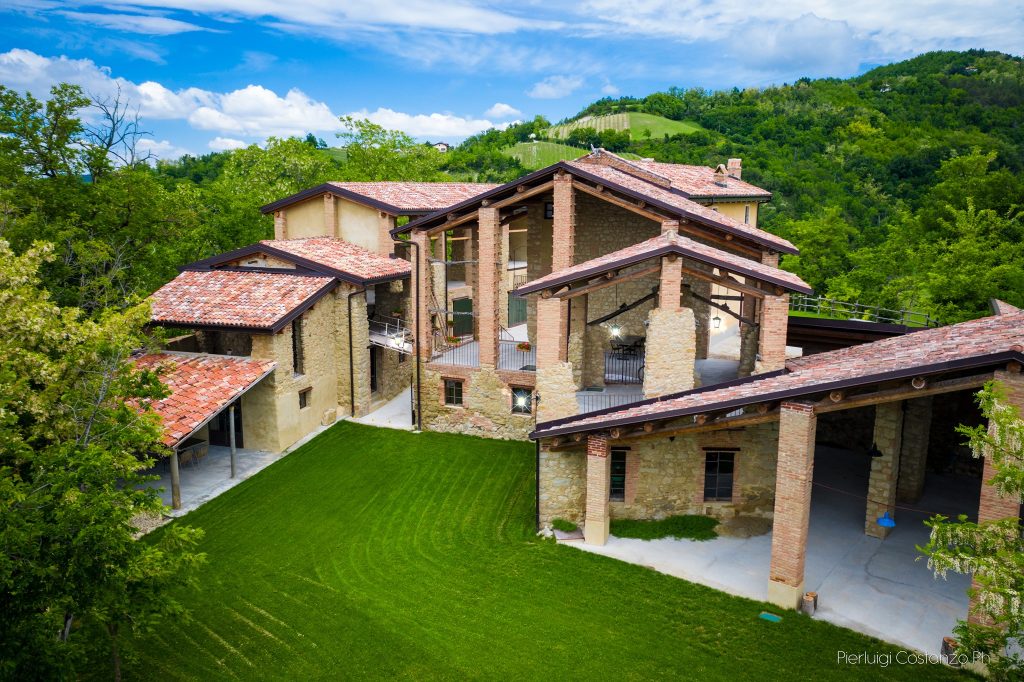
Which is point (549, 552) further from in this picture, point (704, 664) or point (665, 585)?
point (704, 664)

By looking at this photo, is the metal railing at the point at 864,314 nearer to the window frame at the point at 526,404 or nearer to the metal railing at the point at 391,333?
the window frame at the point at 526,404

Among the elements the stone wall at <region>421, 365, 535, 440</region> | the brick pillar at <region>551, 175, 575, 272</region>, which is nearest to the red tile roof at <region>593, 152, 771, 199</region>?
the brick pillar at <region>551, 175, 575, 272</region>

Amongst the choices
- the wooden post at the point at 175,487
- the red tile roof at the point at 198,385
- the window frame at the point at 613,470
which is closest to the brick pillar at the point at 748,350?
the window frame at the point at 613,470

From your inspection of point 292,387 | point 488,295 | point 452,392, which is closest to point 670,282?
point 488,295

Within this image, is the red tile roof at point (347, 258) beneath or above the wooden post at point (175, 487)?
above

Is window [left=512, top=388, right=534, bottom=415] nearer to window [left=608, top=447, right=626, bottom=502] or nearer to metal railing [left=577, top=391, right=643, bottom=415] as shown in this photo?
metal railing [left=577, top=391, right=643, bottom=415]

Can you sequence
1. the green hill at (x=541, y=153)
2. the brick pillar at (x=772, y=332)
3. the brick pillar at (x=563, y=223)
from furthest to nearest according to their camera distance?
the green hill at (x=541, y=153), the brick pillar at (x=563, y=223), the brick pillar at (x=772, y=332)
